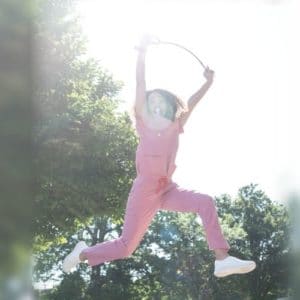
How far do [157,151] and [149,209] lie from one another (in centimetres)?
50

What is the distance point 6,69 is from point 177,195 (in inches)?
427

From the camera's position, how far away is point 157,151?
5273mm

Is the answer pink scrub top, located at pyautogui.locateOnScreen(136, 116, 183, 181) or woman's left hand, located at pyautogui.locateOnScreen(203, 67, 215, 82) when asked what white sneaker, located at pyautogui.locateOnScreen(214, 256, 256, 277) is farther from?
woman's left hand, located at pyautogui.locateOnScreen(203, 67, 215, 82)

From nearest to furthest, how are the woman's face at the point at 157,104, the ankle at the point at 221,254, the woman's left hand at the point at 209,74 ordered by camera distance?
the ankle at the point at 221,254 < the woman's face at the point at 157,104 < the woman's left hand at the point at 209,74

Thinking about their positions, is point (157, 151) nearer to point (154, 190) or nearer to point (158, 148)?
point (158, 148)

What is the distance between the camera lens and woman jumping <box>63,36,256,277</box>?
5.12 metres

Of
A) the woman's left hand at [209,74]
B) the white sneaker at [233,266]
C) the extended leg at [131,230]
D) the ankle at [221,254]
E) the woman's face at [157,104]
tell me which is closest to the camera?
the white sneaker at [233,266]

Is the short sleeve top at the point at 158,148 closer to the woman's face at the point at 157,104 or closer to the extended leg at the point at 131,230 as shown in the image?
the woman's face at the point at 157,104

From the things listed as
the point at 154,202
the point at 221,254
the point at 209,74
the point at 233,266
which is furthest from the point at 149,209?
the point at 209,74

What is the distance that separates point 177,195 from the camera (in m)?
5.20

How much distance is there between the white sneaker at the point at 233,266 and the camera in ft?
16.0

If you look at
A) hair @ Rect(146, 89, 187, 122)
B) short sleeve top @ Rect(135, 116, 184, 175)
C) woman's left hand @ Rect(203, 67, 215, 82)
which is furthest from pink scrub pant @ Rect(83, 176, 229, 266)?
woman's left hand @ Rect(203, 67, 215, 82)

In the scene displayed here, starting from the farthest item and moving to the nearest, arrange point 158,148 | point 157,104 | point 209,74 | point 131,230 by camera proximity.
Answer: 1. point 209,74
2. point 157,104
3. point 158,148
4. point 131,230

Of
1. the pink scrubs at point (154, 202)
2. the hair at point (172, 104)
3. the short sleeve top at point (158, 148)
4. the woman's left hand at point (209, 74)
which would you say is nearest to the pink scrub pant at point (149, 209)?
the pink scrubs at point (154, 202)
